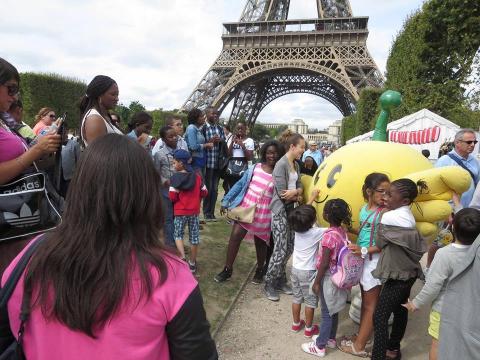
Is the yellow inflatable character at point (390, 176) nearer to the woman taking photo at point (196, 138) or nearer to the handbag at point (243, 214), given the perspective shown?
the handbag at point (243, 214)

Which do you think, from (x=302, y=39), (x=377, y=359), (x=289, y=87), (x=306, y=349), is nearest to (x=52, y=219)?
(x=306, y=349)

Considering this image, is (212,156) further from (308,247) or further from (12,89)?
(12,89)

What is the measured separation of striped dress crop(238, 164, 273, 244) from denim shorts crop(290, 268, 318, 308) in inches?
39.6

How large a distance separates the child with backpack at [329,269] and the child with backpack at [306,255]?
184 mm

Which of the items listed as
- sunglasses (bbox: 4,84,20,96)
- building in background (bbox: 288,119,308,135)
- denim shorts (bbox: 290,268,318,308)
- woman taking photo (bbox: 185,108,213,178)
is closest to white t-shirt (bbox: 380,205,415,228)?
denim shorts (bbox: 290,268,318,308)

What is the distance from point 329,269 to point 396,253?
1.95 ft

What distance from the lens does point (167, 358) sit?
3.47 ft

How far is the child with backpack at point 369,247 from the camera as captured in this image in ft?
9.57

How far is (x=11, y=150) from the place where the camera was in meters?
2.02

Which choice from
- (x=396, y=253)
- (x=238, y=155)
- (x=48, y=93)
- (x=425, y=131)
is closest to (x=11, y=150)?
(x=396, y=253)

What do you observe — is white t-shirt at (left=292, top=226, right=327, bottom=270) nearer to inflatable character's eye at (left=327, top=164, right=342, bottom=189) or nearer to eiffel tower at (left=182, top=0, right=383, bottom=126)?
inflatable character's eye at (left=327, top=164, right=342, bottom=189)

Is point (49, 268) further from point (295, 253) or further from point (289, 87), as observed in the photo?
point (289, 87)

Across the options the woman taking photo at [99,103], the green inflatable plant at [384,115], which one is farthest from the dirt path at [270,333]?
the woman taking photo at [99,103]

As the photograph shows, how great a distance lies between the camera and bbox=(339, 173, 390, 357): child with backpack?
292 centimetres
